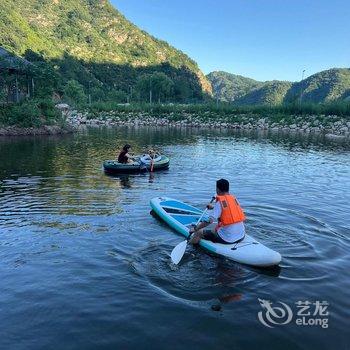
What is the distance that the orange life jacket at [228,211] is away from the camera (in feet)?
28.4

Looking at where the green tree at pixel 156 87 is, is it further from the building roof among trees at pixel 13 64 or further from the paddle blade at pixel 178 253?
the paddle blade at pixel 178 253

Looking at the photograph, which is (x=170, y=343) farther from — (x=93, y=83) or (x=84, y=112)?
(x=93, y=83)

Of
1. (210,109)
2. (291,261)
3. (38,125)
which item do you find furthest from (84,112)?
(291,261)

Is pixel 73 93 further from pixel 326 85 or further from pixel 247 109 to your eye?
pixel 326 85

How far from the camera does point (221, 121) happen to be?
60.6 meters

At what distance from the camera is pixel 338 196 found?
1538cm

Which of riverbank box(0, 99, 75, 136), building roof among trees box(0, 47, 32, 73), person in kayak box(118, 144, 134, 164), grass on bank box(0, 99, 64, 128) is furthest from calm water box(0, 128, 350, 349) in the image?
building roof among trees box(0, 47, 32, 73)

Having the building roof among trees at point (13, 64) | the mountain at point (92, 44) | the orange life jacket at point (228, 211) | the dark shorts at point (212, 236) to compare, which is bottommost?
the dark shorts at point (212, 236)

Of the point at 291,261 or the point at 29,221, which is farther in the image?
the point at 29,221

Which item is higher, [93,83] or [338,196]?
[93,83]

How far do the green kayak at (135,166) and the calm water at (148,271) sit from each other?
1.37 meters

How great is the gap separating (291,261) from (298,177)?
11.3 m

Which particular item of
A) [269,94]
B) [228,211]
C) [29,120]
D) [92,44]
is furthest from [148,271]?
[269,94]
